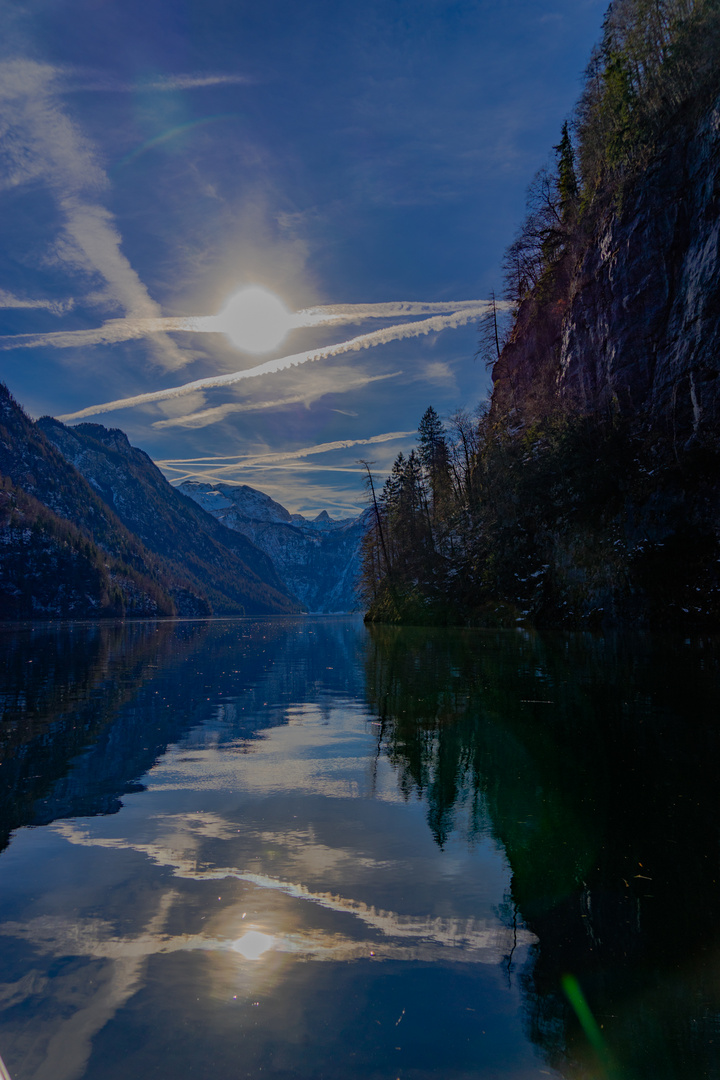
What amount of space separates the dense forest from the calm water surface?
2604cm

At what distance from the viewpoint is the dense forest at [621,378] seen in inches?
1374

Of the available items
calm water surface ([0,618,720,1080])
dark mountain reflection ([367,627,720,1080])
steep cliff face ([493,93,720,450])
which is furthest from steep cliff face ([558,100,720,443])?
calm water surface ([0,618,720,1080])

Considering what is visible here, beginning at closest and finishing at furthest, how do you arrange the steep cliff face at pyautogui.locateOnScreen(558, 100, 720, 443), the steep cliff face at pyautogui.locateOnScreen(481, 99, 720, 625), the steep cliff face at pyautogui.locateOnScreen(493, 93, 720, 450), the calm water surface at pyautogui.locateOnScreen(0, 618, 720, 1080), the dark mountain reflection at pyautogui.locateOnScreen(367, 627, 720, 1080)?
the calm water surface at pyautogui.locateOnScreen(0, 618, 720, 1080) → the dark mountain reflection at pyautogui.locateOnScreen(367, 627, 720, 1080) → the steep cliff face at pyautogui.locateOnScreen(558, 100, 720, 443) → the steep cliff face at pyautogui.locateOnScreen(493, 93, 720, 450) → the steep cliff face at pyautogui.locateOnScreen(481, 99, 720, 625)

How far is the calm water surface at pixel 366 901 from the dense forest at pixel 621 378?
2604cm

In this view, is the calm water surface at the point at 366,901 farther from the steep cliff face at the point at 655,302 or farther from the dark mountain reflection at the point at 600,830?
the steep cliff face at the point at 655,302

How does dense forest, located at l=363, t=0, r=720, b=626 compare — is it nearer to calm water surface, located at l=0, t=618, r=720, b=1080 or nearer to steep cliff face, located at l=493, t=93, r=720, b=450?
steep cliff face, located at l=493, t=93, r=720, b=450

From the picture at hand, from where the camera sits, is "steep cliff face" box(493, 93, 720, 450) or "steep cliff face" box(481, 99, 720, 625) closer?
"steep cliff face" box(493, 93, 720, 450)

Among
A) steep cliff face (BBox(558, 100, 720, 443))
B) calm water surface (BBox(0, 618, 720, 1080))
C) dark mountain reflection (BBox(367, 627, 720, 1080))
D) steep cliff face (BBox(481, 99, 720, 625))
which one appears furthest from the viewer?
steep cliff face (BBox(481, 99, 720, 625))

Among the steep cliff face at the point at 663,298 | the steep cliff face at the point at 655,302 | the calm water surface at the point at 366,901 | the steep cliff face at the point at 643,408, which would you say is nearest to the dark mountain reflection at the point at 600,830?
the calm water surface at the point at 366,901

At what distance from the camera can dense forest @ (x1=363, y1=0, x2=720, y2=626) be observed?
34.9 metres

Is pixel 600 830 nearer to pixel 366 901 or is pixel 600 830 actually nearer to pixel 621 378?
pixel 366 901

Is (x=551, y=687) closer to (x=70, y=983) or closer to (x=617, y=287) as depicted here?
(x=70, y=983)

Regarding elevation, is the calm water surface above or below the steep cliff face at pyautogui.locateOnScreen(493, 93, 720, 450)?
below

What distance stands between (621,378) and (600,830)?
4235 cm
